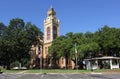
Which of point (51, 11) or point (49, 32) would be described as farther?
point (51, 11)

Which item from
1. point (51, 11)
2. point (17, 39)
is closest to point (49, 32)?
point (51, 11)

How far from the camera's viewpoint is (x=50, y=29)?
95.4 metres

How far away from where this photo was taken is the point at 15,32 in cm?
7056

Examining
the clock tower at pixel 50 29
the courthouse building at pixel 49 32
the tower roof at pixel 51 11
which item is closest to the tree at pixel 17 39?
the courthouse building at pixel 49 32

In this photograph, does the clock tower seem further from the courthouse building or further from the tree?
the tree

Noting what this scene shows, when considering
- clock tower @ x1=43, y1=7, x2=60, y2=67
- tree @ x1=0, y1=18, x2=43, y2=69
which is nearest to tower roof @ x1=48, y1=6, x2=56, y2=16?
clock tower @ x1=43, y1=7, x2=60, y2=67

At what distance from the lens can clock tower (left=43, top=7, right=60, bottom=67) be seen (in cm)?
9462

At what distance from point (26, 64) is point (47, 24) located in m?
17.7

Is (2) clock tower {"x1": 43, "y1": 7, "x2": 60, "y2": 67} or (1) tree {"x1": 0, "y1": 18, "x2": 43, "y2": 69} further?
(2) clock tower {"x1": 43, "y1": 7, "x2": 60, "y2": 67}

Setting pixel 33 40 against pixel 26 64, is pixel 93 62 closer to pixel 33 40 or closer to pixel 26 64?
pixel 33 40

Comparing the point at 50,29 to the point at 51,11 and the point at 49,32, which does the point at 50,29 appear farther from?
the point at 51,11

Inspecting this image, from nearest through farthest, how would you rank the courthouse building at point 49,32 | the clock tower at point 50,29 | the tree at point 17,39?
the tree at point 17,39 < the courthouse building at point 49,32 < the clock tower at point 50,29

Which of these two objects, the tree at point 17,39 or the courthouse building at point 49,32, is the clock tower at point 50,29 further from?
the tree at point 17,39

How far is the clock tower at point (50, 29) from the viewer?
9462 cm
